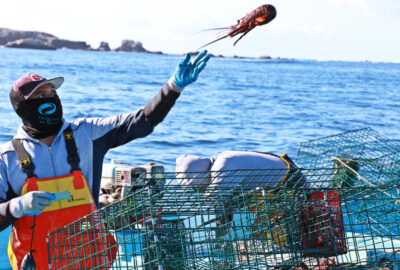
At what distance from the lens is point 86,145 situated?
138 inches

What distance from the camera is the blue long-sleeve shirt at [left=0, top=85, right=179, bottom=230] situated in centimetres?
338

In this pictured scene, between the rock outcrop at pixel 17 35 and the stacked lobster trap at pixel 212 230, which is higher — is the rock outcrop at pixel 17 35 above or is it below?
above

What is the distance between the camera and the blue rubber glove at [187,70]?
3396mm

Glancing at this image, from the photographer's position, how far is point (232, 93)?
3025 centimetres

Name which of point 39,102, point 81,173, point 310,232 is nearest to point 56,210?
point 81,173

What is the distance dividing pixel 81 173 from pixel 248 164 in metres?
2.61

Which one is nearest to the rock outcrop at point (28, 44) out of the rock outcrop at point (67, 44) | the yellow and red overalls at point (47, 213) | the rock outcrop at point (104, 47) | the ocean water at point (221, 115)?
the rock outcrop at point (67, 44)

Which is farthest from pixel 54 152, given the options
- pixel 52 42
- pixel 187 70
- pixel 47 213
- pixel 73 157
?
pixel 52 42

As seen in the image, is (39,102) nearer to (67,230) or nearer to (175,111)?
(67,230)

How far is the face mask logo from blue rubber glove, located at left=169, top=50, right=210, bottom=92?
68cm

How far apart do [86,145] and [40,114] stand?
0.30 metres

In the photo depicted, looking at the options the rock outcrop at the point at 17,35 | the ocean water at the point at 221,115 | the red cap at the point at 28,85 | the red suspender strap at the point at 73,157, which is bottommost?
the ocean water at the point at 221,115

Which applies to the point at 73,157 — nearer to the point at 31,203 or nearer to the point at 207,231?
the point at 31,203

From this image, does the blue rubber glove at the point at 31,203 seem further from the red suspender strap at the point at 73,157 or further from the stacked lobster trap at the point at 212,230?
the red suspender strap at the point at 73,157
